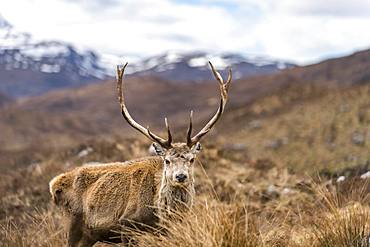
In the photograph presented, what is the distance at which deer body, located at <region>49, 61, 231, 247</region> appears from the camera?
27.8ft

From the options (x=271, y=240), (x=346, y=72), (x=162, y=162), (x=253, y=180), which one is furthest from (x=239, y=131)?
(x=346, y=72)

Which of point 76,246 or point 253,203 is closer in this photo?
point 76,246

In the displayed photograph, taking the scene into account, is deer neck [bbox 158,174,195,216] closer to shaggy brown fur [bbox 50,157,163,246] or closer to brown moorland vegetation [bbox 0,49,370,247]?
shaggy brown fur [bbox 50,157,163,246]

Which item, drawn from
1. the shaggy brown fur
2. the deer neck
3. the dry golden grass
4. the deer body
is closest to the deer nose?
the deer body

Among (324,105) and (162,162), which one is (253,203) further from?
(324,105)

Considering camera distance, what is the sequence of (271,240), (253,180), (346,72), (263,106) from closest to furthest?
(271,240) → (253,180) → (263,106) → (346,72)

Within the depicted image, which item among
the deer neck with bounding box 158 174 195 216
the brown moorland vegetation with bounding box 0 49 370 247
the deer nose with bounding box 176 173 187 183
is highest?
the deer nose with bounding box 176 173 187 183

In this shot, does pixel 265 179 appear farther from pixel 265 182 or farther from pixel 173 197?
pixel 173 197

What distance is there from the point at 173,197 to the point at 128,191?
84cm

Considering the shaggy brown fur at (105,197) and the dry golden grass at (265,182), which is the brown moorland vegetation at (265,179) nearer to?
the dry golden grass at (265,182)

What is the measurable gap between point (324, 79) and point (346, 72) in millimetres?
2958

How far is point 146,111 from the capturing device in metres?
92.8

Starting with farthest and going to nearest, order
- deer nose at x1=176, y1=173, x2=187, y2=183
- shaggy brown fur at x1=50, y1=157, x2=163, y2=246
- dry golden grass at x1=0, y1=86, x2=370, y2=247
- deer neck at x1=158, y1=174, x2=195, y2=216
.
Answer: shaggy brown fur at x1=50, y1=157, x2=163, y2=246
deer neck at x1=158, y1=174, x2=195, y2=216
deer nose at x1=176, y1=173, x2=187, y2=183
dry golden grass at x1=0, y1=86, x2=370, y2=247

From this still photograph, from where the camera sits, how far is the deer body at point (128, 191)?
8.48 metres
